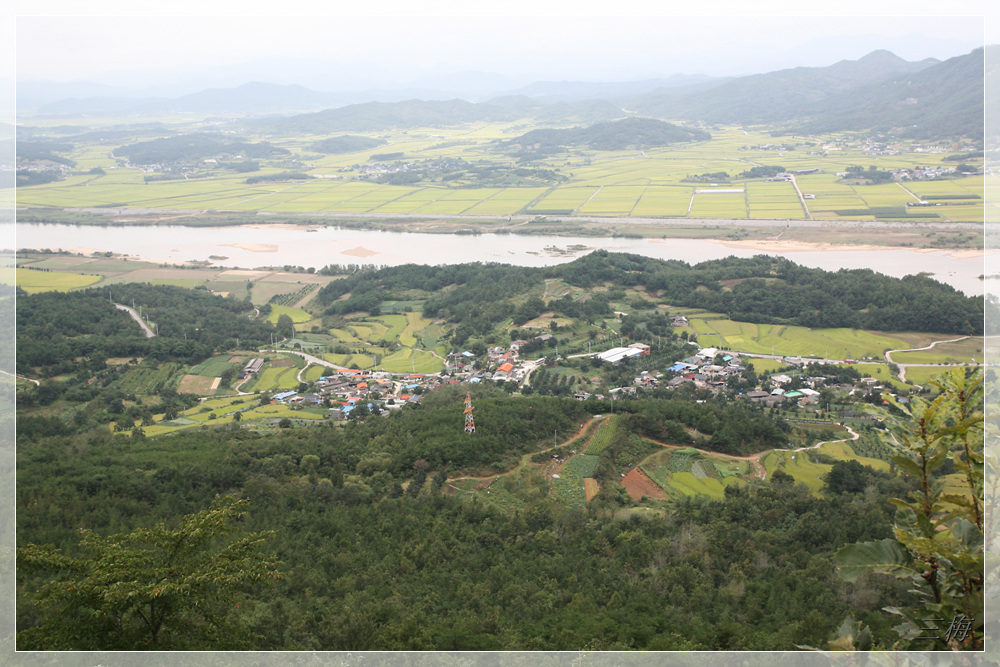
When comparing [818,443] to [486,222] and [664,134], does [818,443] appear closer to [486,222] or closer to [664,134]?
[486,222]

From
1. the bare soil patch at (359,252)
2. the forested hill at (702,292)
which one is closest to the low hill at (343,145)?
the bare soil patch at (359,252)

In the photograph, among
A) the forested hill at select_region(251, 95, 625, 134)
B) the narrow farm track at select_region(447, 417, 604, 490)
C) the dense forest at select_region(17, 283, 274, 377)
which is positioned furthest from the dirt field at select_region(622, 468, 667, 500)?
the forested hill at select_region(251, 95, 625, 134)

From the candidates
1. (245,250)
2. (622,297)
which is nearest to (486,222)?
(245,250)

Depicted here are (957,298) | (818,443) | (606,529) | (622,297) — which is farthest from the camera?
(622,297)

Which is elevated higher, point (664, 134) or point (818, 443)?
point (664, 134)

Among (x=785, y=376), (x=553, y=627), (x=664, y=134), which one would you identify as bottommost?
(x=785, y=376)

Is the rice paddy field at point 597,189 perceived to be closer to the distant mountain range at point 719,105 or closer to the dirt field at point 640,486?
the distant mountain range at point 719,105

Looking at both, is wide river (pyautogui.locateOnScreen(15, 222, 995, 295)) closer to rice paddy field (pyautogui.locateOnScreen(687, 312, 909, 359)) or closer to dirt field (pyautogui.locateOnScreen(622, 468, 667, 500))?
rice paddy field (pyautogui.locateOnScreen(687, 312, 909, 359))
